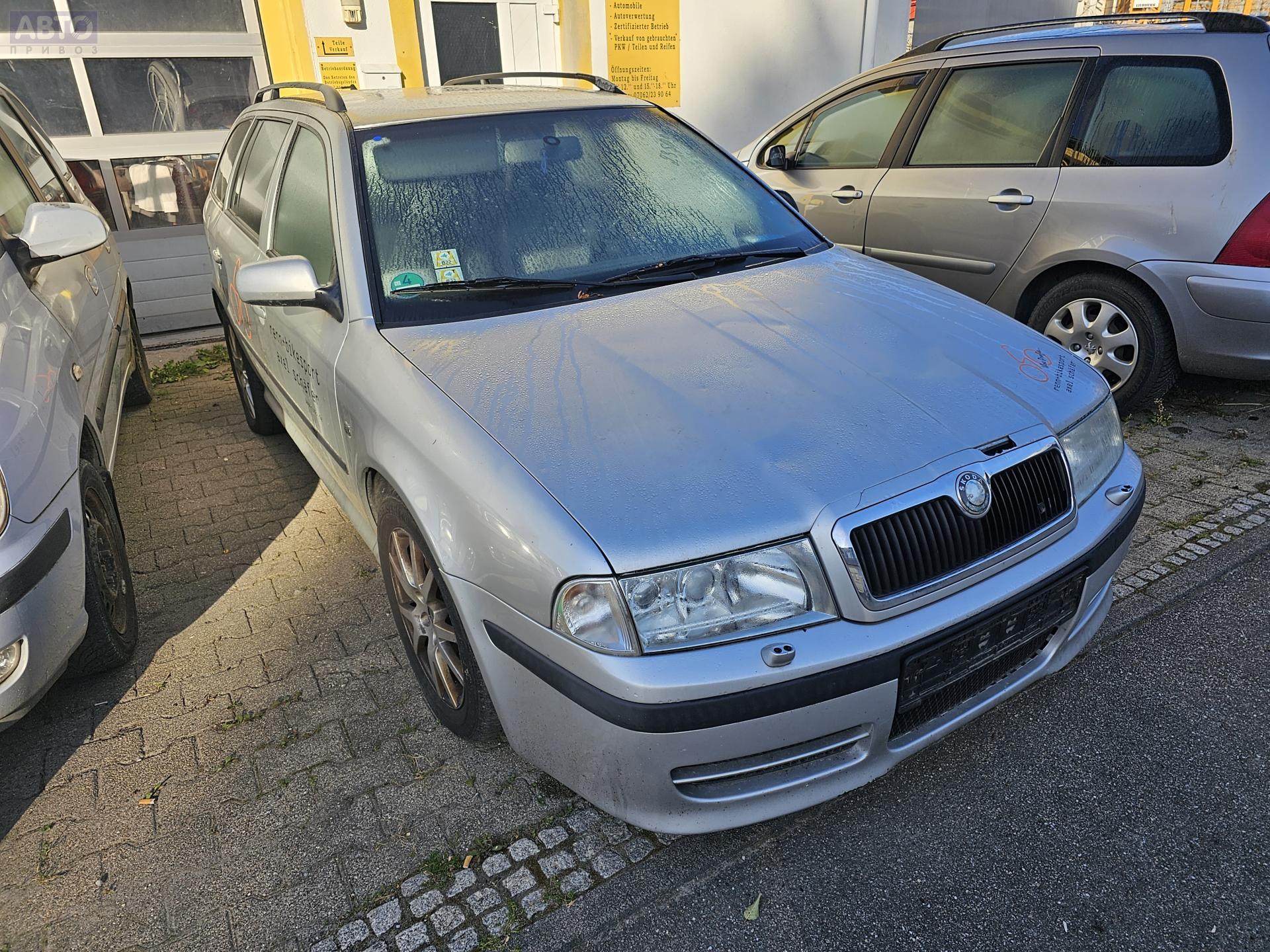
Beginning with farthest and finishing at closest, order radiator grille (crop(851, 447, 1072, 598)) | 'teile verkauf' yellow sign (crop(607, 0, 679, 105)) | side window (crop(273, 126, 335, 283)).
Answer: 1. 'teile verkauf' yellow sign (crop(607, 0, 679, 105))
2. side window (crop(273, 126, 335, 283))
3. radiator grille (crop(851, 447, 1072, 598))

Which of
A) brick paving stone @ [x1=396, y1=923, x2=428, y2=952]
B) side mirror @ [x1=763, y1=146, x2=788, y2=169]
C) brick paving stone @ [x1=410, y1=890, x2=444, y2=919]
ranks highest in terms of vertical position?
side mirror @ [x1=763, y1=146, x2=788, y2=169]

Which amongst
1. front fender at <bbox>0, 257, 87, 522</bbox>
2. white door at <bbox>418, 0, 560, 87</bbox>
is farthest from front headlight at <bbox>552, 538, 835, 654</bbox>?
white door at <bbox>418, 0, 560, 87</bbox>

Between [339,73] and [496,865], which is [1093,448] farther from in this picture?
[339,73]

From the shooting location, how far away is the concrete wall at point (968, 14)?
32.1ft

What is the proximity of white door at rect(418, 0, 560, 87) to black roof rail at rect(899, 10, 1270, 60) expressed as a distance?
10.6 feet

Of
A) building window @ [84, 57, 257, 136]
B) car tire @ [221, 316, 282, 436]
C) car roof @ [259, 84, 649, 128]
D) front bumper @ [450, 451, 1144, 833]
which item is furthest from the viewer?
building window @ [84, 57, 257, 136]

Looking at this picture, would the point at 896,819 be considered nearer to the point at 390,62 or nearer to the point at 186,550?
the point at 186,550

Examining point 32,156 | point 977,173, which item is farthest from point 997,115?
point 32,156

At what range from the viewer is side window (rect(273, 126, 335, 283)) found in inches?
111

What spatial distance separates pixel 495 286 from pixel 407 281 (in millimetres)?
260

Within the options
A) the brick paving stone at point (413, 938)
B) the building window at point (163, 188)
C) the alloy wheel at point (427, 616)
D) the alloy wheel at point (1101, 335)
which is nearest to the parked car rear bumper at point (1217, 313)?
the alloy wheel at point (1101, 335)

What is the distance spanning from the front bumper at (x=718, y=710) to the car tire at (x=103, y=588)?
1377 millimetres

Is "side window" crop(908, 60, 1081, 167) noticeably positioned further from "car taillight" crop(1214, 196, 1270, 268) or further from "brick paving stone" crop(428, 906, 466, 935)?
"brick paving stone" crop(428, 906, 466, 935)

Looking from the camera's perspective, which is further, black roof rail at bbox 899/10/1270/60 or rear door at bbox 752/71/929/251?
rear door at bbox 752/71/929/251
